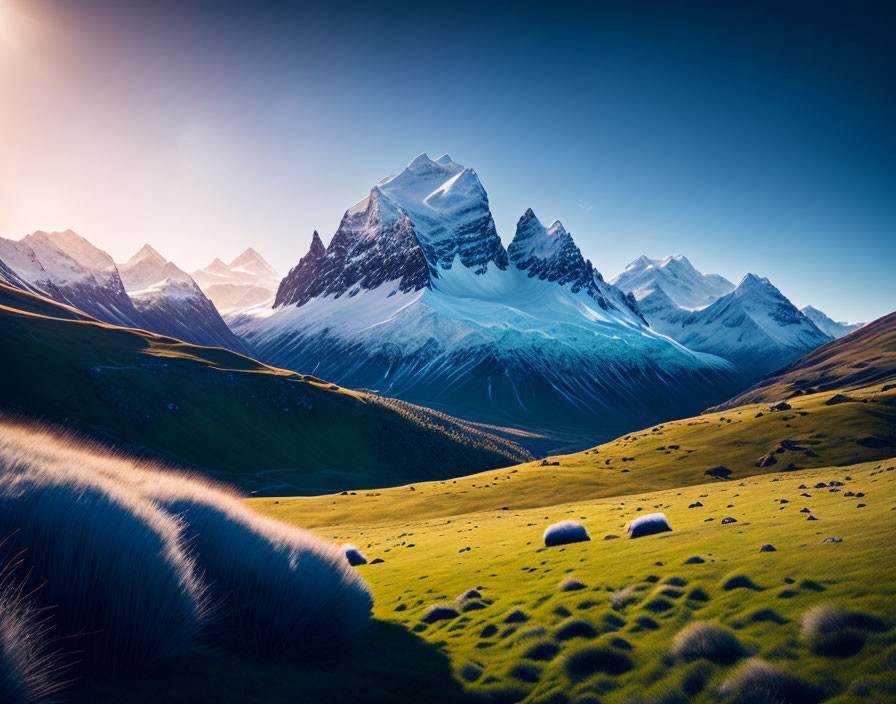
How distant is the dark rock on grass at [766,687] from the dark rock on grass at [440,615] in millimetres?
9561

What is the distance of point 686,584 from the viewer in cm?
1520

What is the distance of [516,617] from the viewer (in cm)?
1552

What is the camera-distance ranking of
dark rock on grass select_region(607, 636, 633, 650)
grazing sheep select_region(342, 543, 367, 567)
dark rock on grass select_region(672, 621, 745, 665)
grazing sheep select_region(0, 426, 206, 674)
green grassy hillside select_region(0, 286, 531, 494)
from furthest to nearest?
green grassy hillside select_region(0, 286, 531, 494) < grazing sheep select_region(342, 543, 367, 567) < dark rock on grass select_region(607, 636, 633, 650) < dark rock on grass select_region(672, 621, 745, 665) < grazing sheep select_region(0, 426, 206, 674)

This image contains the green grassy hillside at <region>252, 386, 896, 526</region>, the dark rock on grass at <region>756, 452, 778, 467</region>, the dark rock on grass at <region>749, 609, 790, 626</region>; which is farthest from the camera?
the green grassy hillside at <region>252, 386, 896, 526</region>

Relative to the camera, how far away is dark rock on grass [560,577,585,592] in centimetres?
1716

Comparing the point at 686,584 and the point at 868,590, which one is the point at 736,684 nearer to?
the point at 868,590

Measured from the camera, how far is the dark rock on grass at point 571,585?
17156 millimetres

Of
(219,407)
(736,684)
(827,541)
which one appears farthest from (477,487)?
(219,407)

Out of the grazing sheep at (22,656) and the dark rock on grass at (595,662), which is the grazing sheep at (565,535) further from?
the grazing sheep at (22,656)

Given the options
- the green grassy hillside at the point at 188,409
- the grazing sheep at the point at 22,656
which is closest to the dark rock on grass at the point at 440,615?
the grazing sheep at the point at 22,656

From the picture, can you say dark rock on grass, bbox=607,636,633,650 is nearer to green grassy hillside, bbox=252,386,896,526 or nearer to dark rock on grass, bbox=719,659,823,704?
dark rock on grass, bbox=719,659,823,704

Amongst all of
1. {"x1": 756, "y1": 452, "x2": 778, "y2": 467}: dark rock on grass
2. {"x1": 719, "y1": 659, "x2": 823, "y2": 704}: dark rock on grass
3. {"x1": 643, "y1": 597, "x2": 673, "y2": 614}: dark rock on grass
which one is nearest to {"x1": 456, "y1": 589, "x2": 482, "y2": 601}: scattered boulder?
{"x1": 643, "y1": 597, "x2": 673, "y2": 614}: dark rock on grass

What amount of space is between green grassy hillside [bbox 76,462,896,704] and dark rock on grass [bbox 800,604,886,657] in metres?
0.03

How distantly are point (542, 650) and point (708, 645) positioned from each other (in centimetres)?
393
